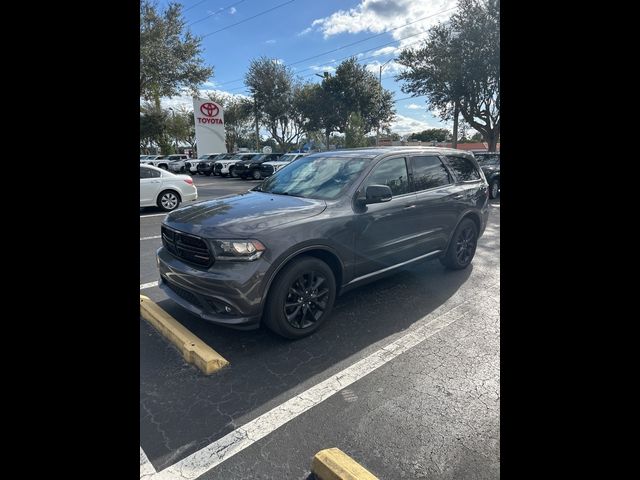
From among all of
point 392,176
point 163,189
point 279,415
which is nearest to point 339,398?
point 279,415

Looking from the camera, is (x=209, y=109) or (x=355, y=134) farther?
(x=209, y=109)

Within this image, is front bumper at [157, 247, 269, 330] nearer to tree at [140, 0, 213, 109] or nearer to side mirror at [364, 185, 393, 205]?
side mirror at [364, 185, 393, 205]

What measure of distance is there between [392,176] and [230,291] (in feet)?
7.38

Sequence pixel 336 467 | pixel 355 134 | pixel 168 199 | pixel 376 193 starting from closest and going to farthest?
pixel 336 467 → pixel 376 193 → pixel 168 199 → pixel 355 134

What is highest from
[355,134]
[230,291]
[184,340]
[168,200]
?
[355,134]

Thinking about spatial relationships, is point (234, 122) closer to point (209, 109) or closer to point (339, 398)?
point (209, 109)

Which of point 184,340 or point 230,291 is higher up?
point 230,291

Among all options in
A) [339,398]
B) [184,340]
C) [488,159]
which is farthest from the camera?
[488,159]

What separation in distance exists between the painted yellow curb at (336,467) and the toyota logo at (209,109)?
33.2 m

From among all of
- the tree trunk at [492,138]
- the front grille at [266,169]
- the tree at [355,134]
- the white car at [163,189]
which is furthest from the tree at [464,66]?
the white car at [163,189]

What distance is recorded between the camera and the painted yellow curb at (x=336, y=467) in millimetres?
1984

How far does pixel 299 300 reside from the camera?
345 cm
